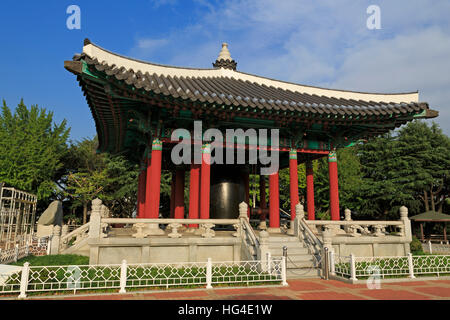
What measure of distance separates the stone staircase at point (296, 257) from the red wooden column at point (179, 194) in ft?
21.2

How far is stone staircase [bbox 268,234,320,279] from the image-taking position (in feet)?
34.3

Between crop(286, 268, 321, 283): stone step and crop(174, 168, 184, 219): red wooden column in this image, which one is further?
crop(174, 168, 184, 219): red wooden column

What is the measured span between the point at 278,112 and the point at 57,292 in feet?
31.5

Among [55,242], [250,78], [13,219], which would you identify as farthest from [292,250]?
[13,219]

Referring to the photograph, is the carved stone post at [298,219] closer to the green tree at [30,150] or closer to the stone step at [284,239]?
the stone step at [284,239]

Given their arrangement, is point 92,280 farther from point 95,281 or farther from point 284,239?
point 284,239

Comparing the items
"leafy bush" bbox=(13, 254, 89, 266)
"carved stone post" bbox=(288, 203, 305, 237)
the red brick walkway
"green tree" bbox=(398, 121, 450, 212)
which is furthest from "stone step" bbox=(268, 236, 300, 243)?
"green tree" bbox=(398, 121, 450, 212)

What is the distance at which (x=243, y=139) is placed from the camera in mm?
14266

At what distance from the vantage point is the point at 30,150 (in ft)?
113

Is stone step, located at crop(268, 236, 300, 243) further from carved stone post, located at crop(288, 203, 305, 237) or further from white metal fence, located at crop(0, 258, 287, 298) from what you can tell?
white metal fence, located at crop(0, 258, 287, 298)

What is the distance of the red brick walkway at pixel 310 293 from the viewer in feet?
24.8

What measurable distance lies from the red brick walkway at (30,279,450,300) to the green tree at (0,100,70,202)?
31530 mm
